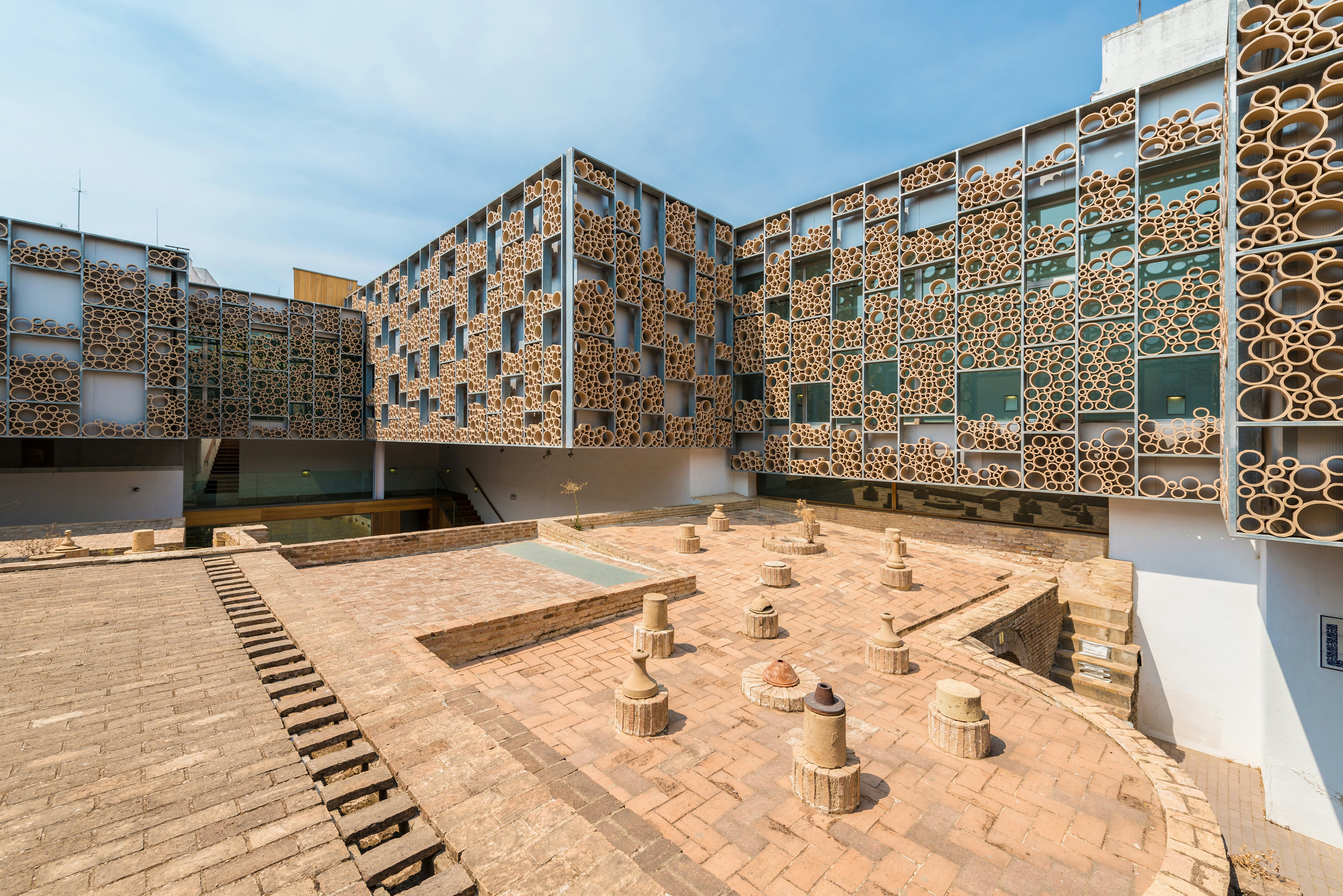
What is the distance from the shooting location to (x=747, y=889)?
3.14 metres

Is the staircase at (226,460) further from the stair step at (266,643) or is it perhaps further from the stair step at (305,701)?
the stair step at (305,701)

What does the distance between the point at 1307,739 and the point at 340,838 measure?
490 inches

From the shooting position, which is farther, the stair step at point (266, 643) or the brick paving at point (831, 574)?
the brick paving at point (831, 574)

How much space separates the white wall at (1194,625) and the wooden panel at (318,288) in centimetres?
3015

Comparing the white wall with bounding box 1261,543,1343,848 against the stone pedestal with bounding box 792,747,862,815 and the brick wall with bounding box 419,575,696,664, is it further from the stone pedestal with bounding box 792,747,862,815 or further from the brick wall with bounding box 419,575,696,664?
the brick wall with bounding box 419,575,696,664

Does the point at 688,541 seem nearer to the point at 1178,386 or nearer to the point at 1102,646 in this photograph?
the point at 1102,646

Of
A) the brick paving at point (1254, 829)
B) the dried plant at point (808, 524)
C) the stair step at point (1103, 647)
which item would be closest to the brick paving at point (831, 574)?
the dried plant at point (808, 524)

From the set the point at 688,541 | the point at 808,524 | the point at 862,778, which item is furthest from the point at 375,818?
the point at 808,524

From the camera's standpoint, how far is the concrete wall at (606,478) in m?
17.0

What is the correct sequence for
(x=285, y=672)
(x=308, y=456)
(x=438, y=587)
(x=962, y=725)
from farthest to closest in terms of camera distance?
1. (x=308, y=456)
2. (x=438, y=587)
3. (x=962, y=725)
4. (x=285, y=672)

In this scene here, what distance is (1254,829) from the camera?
7.90m

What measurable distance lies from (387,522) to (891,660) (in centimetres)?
2171

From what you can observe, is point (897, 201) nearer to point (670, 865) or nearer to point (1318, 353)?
point (1318, 353)

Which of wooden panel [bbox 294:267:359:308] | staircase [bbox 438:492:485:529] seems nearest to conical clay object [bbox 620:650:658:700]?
staircase [bbox 438:492:485:529]
